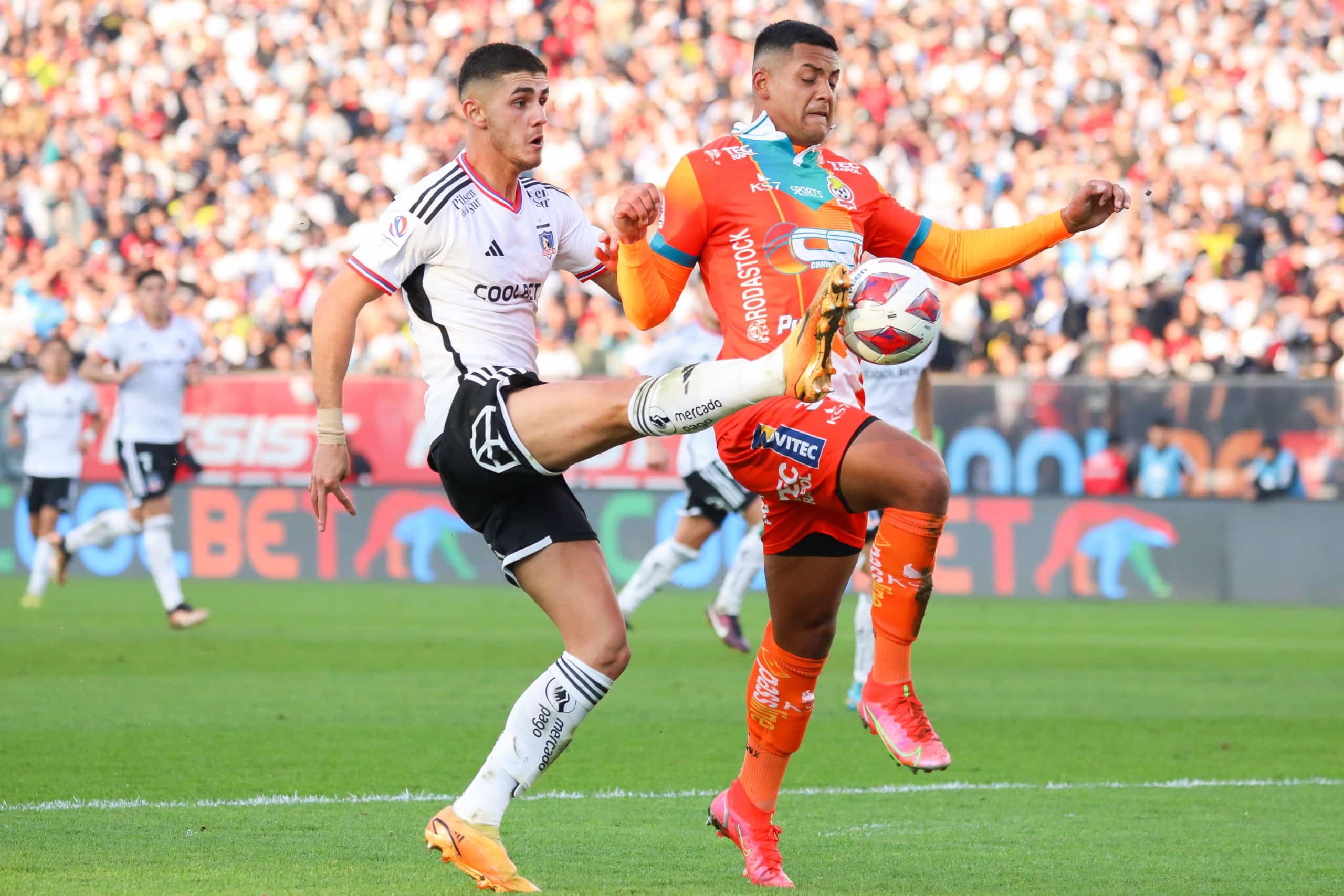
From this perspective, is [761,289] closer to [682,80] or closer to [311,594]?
[311,594]

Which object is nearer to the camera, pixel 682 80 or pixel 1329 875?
pixel 1329 875

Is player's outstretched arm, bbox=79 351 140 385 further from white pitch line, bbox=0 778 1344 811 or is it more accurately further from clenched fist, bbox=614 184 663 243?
clenched fist, bbox=614 184 663 243

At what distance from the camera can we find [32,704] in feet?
30.6

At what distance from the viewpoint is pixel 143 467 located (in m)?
13.5

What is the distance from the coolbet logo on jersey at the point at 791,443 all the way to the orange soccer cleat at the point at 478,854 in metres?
1.32

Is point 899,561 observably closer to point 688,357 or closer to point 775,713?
point 775,713

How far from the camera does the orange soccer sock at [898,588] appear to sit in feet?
17.0

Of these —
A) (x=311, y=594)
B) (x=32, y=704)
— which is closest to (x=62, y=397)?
(x=311, y=594)

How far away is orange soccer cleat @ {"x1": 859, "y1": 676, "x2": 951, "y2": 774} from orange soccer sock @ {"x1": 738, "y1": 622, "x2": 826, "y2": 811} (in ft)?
1.07

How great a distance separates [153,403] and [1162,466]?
29.9ft

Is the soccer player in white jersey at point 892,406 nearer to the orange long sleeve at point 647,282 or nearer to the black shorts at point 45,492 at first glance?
the orange long sleeve at point 647,282

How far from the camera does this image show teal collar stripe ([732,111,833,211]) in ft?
18.6

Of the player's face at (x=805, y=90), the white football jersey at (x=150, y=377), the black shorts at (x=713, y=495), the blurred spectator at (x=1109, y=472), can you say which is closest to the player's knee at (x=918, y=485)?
the player's face at (x=805, y=90)

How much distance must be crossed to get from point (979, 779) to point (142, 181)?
1881 centimetres
